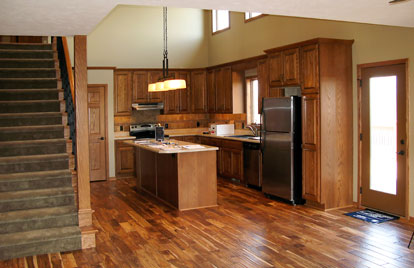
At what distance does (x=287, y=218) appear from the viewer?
5.64 metres

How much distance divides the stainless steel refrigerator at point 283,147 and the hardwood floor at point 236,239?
0.27m

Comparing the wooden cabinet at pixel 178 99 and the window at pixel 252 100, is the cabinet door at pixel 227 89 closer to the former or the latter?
the window at pixel 252 100

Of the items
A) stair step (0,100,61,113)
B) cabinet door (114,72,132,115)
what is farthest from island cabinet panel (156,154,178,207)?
cabinet door (114,72,132,115)

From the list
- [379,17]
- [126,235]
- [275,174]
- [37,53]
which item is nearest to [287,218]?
[275,174]

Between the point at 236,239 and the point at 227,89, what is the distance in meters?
4.83

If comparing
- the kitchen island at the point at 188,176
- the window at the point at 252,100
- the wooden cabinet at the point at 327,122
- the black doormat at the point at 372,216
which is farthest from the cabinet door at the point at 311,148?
the window at the point at 252,100

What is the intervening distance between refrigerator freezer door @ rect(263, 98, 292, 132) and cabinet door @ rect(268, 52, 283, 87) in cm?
34

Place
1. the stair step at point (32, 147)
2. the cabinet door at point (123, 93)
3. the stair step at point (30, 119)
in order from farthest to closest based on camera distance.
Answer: the cabinet door at point (123, 93)
the stair step at point (30, 119)
the stair step at point (32, 147)

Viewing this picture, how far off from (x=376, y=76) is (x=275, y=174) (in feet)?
6.85

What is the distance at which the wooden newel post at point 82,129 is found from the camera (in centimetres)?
476

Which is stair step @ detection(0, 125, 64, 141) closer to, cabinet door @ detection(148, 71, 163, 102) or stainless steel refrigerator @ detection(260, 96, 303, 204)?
stainless steel refrigerator @ detection(260, 96, 303, 204)

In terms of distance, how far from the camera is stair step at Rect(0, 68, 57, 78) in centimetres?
639

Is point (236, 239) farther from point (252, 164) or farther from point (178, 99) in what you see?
point (178, 99)

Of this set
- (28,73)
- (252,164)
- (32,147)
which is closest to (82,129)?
(32,147)
